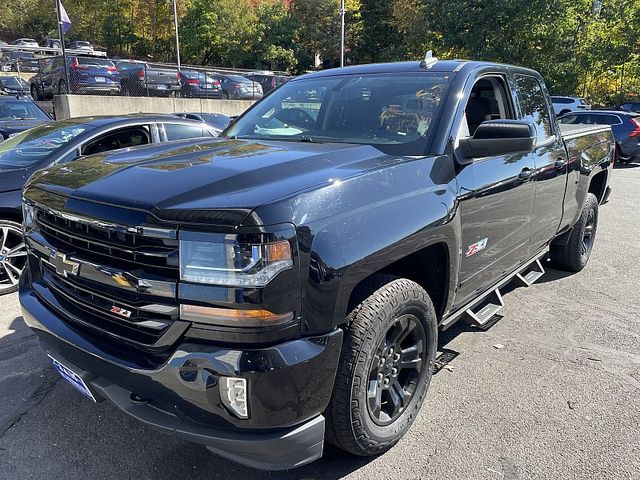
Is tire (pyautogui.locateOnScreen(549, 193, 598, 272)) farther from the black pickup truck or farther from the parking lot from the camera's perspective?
the black pickup truck

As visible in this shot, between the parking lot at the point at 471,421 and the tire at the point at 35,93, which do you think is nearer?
the parking lot at the point at 471,421

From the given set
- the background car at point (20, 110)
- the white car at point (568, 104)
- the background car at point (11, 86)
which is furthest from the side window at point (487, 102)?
the white car at point (568, 104)

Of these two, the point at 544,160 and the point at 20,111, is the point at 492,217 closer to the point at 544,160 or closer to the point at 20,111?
the point at 544,160

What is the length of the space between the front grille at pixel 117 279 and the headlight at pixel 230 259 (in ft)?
0.22

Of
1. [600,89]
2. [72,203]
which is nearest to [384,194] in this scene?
[72,203]

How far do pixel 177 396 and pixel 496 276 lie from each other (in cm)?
250

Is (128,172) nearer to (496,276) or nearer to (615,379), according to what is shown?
(496,276)

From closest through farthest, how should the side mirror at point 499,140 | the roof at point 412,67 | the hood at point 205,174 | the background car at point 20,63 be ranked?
1. the hood at point 205,174
2. the side mirror at point 499,140
3. the roof at point 412,67
4. the background car at point 20,63

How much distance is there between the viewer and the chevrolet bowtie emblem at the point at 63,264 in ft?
7.53

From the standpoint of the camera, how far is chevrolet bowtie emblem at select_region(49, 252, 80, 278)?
7.53 ft

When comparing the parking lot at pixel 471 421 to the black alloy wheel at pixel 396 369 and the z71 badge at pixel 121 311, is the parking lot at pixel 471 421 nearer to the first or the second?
the black alloy wheel at pixel 396 369

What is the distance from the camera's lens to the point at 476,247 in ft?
10.2

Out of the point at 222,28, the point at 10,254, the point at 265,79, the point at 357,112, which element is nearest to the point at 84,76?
the point at 265,79

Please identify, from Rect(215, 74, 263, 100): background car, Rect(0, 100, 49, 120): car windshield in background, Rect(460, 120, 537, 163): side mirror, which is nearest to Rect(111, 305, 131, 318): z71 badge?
Rect(460, 120, 537, 163): side mirror
